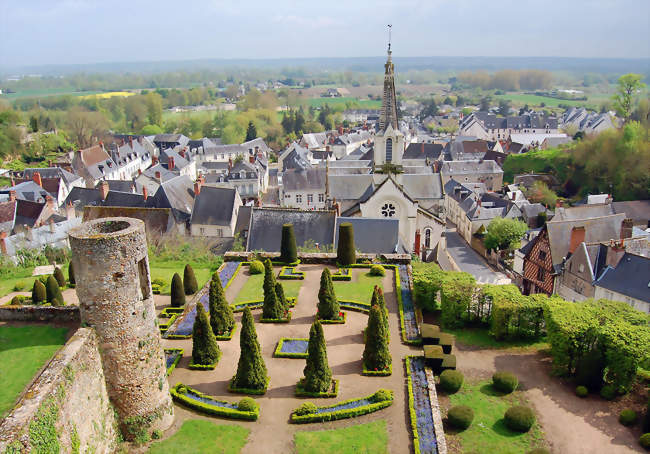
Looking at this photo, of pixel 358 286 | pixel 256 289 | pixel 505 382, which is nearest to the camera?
pixel 505 382

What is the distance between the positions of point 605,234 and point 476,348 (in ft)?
79.4

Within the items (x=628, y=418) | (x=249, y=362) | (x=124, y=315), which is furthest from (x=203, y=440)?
(x=628, y=418)

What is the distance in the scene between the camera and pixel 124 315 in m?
16.4

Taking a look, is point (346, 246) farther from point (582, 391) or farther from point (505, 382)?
point (582, 391)

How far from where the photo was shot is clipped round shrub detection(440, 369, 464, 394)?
21359mm

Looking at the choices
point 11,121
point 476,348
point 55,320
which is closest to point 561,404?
point 476,348

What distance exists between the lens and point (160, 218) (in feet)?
148

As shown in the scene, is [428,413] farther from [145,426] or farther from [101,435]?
[101,435]

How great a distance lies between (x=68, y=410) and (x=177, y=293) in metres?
15.6

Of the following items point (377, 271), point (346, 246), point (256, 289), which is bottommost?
point (256, 289)

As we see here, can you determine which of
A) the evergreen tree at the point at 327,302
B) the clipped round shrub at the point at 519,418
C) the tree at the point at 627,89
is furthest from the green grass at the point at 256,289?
the tree at the point at 627,89

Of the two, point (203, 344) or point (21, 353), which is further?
point (203, 344)

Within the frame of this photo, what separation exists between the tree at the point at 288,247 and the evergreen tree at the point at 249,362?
13.8 metres

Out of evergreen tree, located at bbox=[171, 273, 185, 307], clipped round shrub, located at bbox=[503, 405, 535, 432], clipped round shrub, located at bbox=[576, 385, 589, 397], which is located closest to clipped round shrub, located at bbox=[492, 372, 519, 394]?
clipped round shrub, located at bbox=[503, 405, 535, 432]
